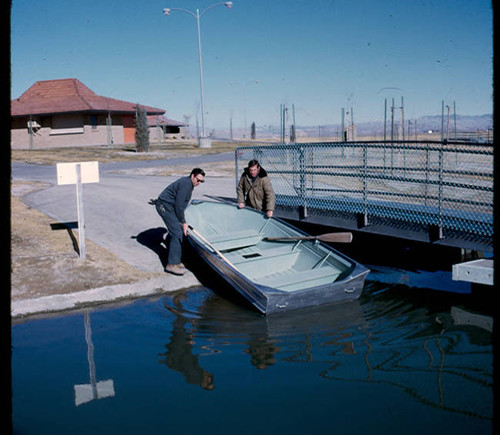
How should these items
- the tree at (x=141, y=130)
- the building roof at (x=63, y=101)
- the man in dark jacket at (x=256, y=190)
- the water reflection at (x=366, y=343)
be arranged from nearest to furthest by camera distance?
1. the water reflection at (x=366, y=343)
2. the man in dark jacket at (x=256, y=190)
3. the tree at (x=141, y=130)
4. the building roof at (x=63, y=101)

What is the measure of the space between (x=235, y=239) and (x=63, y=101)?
40.9m

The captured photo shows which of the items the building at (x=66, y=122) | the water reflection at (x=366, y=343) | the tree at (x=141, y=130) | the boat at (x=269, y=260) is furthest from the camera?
the building at (x=66, y=122)

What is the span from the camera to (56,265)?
973cm

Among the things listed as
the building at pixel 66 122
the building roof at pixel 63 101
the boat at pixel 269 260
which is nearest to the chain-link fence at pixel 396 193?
the boat at pixel 269 260

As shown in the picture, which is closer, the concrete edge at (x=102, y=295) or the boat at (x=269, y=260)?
the boat at (x=269, y=260)

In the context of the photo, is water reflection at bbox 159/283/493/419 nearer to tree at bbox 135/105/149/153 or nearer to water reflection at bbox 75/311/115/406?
water reflection at bbox 75/311/115/406

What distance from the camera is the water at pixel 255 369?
5.39m

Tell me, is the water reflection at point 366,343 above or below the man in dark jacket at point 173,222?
below

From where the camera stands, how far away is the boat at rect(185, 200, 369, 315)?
25.5 ft

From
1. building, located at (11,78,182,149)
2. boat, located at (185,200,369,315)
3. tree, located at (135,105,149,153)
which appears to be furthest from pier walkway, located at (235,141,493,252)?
building, located at (11,78,182,149)

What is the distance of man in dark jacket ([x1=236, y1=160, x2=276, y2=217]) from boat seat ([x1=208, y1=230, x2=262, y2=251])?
0.54 meters

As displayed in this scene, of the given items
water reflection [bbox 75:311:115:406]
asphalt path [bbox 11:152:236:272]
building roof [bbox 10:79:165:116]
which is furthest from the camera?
building roof [bbox 10:79:165:116]

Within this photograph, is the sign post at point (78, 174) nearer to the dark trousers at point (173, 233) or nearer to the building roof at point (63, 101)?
the dark trousers at point (173, 233)

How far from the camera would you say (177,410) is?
220 inches
